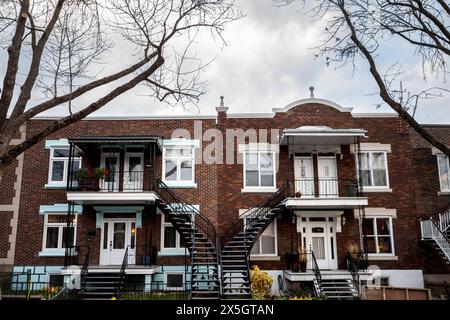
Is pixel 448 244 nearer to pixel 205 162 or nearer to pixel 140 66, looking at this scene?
pixel 205 162

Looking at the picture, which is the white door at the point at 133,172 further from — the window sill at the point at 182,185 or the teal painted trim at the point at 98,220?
the teal painted trim at the point at 98,220

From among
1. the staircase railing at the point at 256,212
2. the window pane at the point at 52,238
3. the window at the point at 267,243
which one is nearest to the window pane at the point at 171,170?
the staircase railing at the point at 256,212

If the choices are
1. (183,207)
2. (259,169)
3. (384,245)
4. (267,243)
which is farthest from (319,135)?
(183,207)

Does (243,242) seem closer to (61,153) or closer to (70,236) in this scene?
(70,236)

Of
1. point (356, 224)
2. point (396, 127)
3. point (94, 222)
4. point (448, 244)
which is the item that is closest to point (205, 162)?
point (94, 222)

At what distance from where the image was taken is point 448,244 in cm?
1958

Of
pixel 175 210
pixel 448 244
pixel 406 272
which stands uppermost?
pixel 175 210

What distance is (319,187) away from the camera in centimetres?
2084

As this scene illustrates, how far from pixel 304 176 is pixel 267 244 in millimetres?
3752

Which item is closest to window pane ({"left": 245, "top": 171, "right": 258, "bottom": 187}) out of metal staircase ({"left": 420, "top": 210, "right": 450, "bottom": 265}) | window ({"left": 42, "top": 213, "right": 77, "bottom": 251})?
metal staircase ({"left": 420, "top": 210, "right": 450, "bottom": 265})

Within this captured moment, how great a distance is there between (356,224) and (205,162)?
309 inches

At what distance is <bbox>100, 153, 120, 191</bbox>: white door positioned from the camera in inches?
817

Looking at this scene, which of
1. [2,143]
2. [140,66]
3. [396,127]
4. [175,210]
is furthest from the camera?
[396,127]
